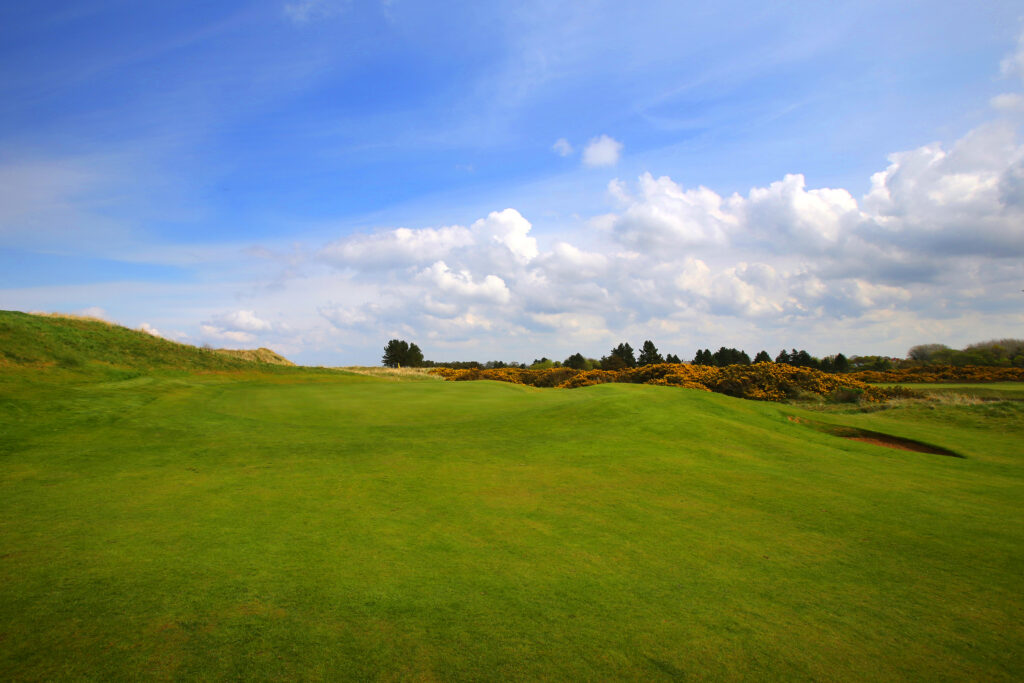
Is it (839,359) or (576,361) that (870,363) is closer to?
(839,359)

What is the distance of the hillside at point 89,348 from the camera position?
2178 cm

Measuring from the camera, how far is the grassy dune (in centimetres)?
358

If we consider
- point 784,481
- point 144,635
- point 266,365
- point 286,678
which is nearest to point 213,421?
point 144,635

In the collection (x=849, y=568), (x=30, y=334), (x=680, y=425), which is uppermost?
(x=30, y=334)

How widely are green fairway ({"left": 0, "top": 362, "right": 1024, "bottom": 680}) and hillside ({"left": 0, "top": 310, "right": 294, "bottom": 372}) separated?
1399cm

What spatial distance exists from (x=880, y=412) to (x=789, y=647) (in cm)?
2375

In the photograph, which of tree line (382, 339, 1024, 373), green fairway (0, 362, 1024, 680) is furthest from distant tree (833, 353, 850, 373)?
green fairway (0, 362, 1024, 680)

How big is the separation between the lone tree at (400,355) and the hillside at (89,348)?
39502 mm

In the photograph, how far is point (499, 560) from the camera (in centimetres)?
519

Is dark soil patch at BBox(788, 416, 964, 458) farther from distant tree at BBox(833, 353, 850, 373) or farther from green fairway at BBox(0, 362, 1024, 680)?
distant tree at BBox(833, 353, 850, 373)

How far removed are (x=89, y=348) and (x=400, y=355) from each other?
2128 inches

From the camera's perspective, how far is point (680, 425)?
13.0 metres

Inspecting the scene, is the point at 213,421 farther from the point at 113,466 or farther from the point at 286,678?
the point at 286,678

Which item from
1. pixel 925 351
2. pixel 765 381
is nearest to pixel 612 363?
pixel 765 381
